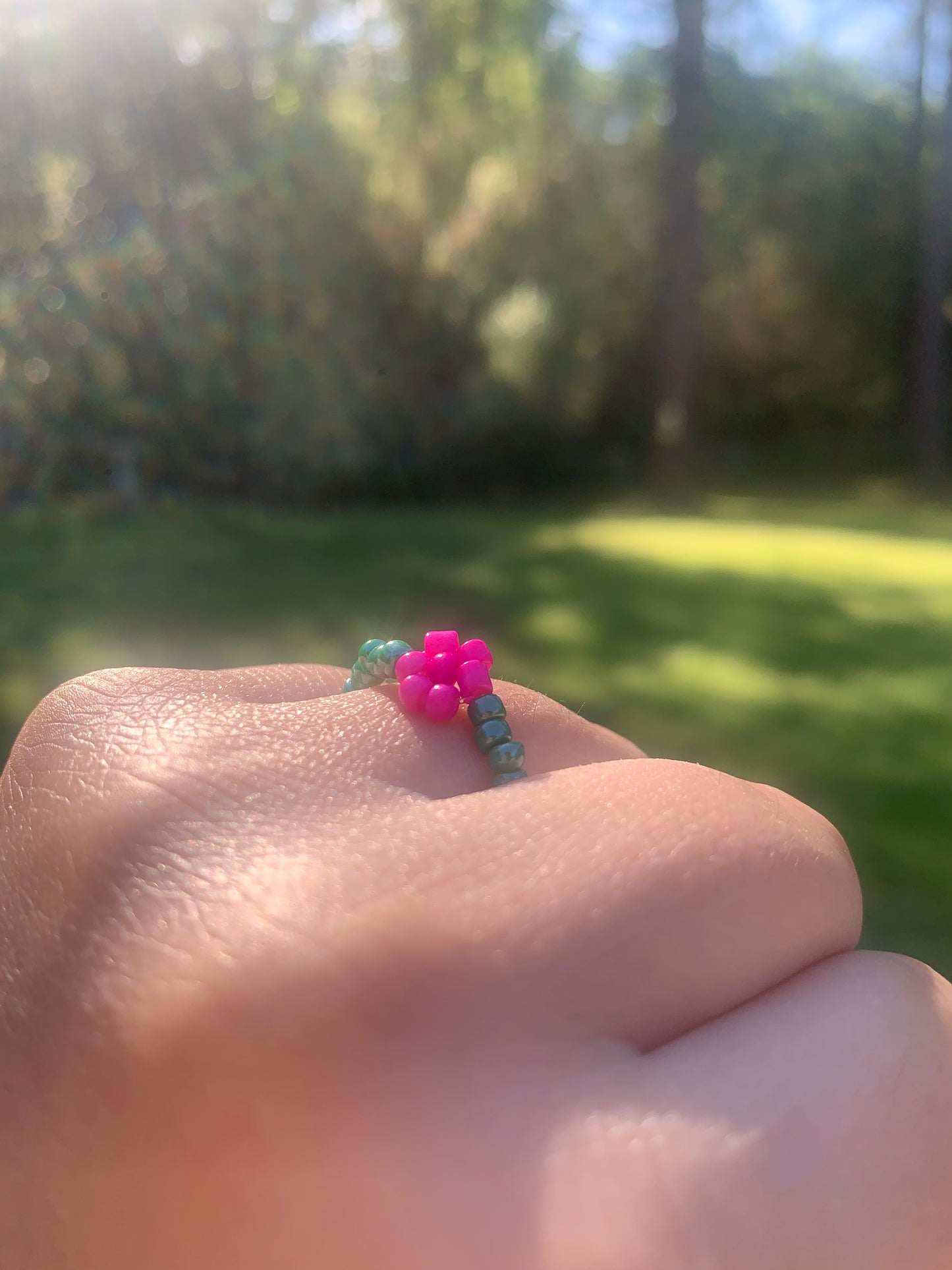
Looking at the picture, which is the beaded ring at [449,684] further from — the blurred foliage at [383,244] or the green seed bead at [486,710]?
the blurred foliage at [383,244]

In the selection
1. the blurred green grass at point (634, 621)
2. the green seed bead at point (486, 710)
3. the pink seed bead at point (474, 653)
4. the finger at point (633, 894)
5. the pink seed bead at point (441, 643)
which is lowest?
the blurred green grass at point (634, 621)

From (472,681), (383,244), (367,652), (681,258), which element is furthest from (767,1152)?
(681,258)

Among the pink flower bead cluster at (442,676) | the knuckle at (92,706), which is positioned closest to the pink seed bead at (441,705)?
the pink flower bead cluster at (442,676)

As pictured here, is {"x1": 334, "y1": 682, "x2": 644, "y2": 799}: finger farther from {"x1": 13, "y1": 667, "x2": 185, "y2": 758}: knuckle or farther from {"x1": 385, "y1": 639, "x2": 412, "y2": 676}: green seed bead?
{"x1": 13, "y1": 667, "x2": 185, "y2": 758}: knuckle

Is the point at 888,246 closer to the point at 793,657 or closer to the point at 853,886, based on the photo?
the point at 793,657

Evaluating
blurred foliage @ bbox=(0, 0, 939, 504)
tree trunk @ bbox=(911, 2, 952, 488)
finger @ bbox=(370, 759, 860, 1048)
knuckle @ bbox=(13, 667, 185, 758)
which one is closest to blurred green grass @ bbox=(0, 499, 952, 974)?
blurred foliage @ bbox=(0, 0, 939, 504)

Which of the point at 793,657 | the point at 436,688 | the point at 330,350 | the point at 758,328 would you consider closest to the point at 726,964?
the point at 436,688
